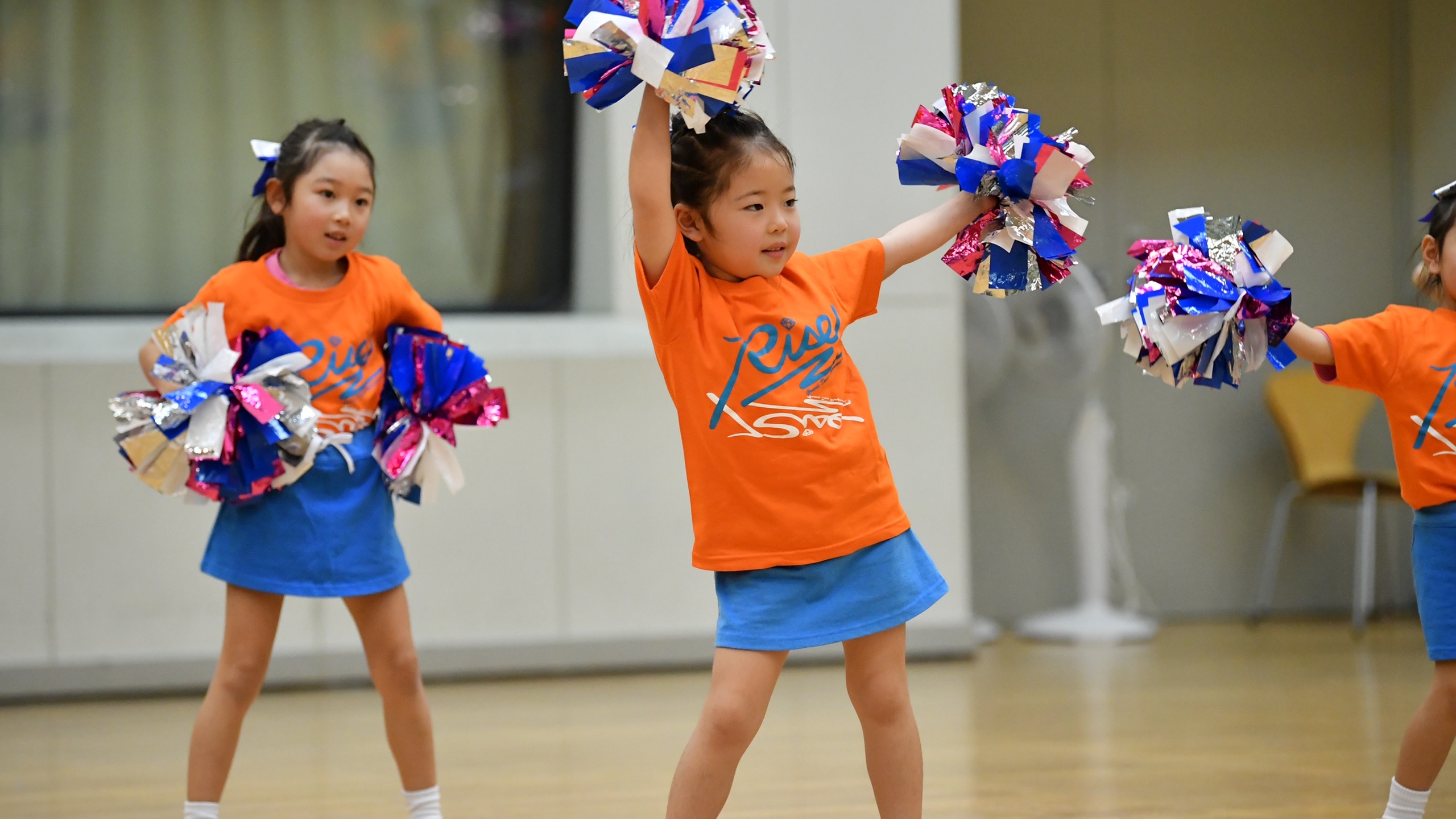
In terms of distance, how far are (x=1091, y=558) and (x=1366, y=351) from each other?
9.25 feet

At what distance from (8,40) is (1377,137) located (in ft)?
16.7

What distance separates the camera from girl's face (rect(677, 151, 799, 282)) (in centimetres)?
176

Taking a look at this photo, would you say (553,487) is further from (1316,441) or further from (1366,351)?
(1316,441)

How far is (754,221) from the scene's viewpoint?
176 cm

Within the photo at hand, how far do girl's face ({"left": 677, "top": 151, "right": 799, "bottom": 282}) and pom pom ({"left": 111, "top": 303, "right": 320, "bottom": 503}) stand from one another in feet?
2.69

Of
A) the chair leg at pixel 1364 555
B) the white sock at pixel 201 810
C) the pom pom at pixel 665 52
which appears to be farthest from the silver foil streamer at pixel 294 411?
the chair leg at pixel 1364 555

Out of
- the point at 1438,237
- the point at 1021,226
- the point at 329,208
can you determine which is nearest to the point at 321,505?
the point at 329,208

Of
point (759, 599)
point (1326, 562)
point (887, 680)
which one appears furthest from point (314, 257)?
point (1326, 562)

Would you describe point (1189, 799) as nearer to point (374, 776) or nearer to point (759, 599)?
point (759, 599)

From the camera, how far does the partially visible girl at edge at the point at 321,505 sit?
222 cm

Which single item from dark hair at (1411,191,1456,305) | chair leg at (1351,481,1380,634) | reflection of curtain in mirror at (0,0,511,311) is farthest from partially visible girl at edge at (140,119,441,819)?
chair leg at (1351,481,1380,634)

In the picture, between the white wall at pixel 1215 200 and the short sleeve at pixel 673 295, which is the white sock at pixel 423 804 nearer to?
the short sleeve at pixel 673 295

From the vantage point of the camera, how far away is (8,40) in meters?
4.58

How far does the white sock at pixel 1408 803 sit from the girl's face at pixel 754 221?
1319mm
